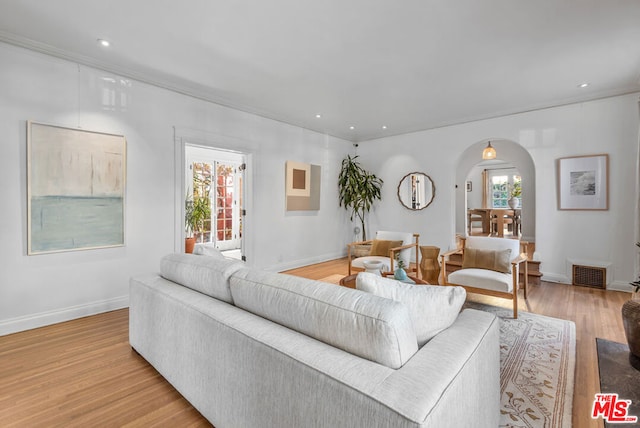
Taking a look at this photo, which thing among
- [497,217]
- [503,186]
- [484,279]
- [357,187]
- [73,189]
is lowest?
[484,279]

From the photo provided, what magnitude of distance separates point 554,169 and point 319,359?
5030 mm

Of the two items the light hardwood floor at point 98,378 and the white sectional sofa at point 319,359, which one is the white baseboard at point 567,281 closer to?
the light hardwood floor at point 98,378

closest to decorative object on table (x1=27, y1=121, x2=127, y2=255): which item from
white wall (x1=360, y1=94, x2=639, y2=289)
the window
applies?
white wall (x1=360, y1=94, x2=639, y2=289)

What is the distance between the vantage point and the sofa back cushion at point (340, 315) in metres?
1.02

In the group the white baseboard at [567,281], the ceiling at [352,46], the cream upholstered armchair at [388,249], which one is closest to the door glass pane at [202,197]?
the ceiling at [352,46]

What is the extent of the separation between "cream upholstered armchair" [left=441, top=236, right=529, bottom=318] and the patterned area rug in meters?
0.32

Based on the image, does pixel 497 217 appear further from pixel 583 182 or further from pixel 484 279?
pixel 484 279

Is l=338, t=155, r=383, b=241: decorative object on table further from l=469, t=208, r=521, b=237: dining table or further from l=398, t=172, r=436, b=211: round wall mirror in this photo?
l=469, t=208, r=521, b=237: dining table

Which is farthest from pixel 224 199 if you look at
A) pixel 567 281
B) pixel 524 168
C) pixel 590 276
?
pixel 524 168

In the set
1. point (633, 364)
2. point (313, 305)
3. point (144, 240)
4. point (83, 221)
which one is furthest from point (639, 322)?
point (83, 221)

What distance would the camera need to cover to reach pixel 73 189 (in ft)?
9.92

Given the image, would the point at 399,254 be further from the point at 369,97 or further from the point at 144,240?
the point at 144,240

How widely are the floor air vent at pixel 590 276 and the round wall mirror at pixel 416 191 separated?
2.38 meters

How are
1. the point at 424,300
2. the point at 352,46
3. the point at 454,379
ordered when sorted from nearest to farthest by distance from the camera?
the point at 454,379, the point at 424,300, the point at 352,46
